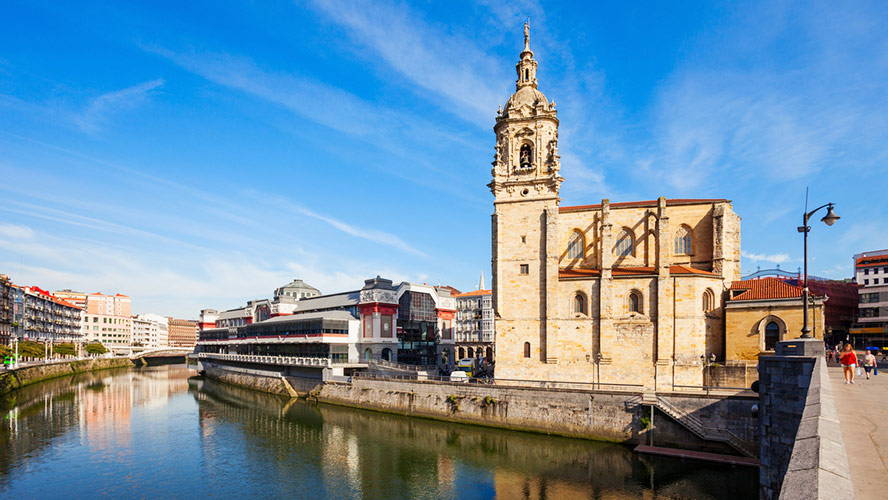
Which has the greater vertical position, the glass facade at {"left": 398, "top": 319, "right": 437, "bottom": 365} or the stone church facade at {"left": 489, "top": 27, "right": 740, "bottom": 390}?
the stone church facade at {"left": 489, "top": 27, "right": 740, "bottom": 390}

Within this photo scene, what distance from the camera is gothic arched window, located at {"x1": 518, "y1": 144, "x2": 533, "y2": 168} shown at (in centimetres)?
4759

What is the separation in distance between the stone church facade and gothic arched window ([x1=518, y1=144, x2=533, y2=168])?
0.10m

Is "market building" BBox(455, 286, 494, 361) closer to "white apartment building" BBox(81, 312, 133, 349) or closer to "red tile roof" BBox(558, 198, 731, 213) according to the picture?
"red tile roof" BBox(558, 198, 731, 213)

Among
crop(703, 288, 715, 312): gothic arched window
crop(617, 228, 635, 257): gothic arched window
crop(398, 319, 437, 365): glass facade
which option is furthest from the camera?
crop(398, 319, 437, 365): glass facade

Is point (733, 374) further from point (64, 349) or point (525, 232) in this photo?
point (64, 349)

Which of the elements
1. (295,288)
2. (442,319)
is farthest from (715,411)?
(295,288)

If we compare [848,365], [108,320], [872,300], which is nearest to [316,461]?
[848,365]

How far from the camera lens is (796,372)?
59.5 feet

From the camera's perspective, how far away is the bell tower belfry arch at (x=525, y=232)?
148 ft

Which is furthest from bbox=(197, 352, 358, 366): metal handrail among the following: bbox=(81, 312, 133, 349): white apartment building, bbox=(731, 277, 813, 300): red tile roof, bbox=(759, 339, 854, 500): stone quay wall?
bbox=(81, 312, 133, 349): white apartment building

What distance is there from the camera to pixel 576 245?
50.8 m

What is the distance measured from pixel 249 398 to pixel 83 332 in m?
115

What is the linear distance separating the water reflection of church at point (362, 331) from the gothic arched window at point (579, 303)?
91.3 feet

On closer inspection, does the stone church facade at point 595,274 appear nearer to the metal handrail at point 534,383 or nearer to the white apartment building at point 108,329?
the metal handrail at point 534,383
